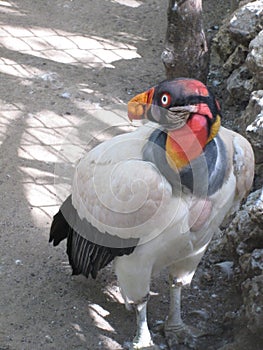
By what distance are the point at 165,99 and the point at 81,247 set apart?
1.01 meters

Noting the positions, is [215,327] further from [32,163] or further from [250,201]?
[32,163]

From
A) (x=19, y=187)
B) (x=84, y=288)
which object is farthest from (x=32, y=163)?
(x=84, y=288)

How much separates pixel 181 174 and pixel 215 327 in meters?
1.07

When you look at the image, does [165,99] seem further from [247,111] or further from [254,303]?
[247,111]

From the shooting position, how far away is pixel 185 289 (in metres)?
3.99

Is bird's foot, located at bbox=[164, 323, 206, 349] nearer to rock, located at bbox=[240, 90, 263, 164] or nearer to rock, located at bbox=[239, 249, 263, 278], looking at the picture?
rock, located at bbox=[239, 249, 263, 278]

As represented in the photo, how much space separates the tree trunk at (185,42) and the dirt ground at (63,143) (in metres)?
0.49

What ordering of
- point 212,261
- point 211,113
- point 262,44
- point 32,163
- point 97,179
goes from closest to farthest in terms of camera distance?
point 211,113 → point 97,179 → point 212,261 → point 262,44 → point 32,163

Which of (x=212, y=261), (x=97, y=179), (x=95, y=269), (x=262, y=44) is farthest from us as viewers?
(x=262, y=44)

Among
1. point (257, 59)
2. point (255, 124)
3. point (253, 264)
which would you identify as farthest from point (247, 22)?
point (253, 264)

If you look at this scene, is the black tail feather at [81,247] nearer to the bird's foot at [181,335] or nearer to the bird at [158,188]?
the bird at [158,188]

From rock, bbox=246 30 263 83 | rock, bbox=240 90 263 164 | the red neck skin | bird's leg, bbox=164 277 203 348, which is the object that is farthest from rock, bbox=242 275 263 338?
rock, bbox=246 30 263 83

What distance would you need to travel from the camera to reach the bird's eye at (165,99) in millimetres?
2830

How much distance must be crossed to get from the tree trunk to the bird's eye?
8.63 ft
